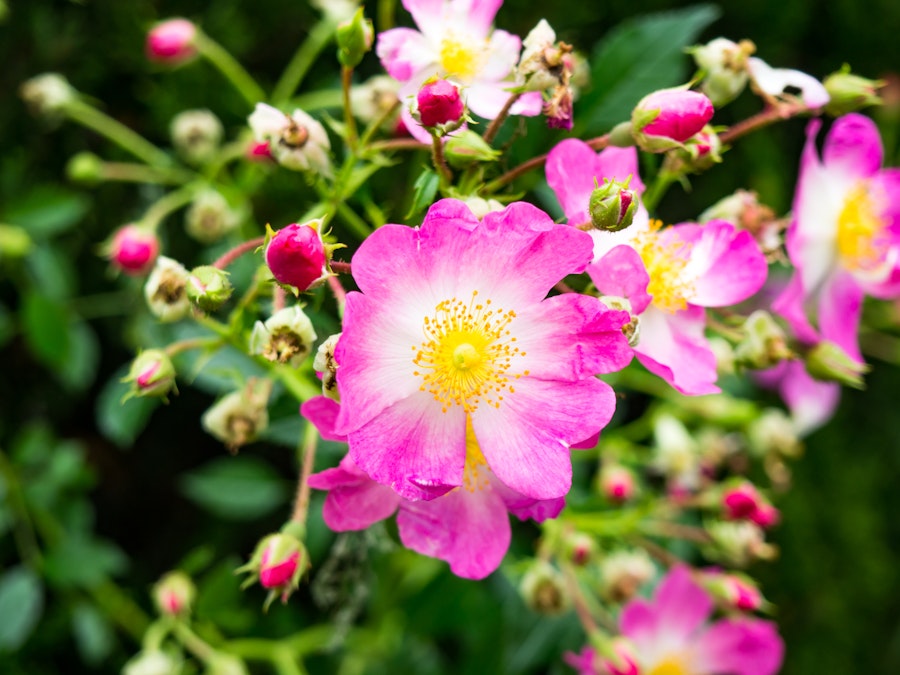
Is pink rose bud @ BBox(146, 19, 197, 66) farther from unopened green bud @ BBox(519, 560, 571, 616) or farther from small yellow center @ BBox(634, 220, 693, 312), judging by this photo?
unopened green bud @ BBox(519, 560, 571, 616)

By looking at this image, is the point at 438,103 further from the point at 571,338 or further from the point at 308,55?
the point at 308,55

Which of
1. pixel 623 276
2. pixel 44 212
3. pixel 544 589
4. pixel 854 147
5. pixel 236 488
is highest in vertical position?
pixel 623 276

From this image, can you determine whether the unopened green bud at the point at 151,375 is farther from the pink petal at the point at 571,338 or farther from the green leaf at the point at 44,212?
the green leaf at the point at 44,212

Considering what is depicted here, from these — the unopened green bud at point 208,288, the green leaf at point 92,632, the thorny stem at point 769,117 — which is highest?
the thorny stem at point 769,117

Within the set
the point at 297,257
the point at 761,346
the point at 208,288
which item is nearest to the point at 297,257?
the point at 297,257

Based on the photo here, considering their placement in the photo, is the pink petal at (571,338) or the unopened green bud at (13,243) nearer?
the pink petal at (571,338)

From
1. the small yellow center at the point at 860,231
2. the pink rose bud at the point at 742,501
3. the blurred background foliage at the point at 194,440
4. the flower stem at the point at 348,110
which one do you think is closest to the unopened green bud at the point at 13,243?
the blurred background foliage at the point at 194,440

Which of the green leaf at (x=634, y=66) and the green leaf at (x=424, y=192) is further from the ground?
the green leaf at (x=424, y=192)

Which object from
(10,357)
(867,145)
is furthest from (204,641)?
(867,145)
